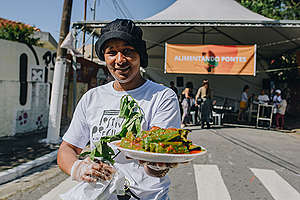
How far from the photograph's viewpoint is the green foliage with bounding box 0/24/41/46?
28.8 feet

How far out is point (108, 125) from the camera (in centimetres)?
169

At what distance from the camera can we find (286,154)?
754 centimetres

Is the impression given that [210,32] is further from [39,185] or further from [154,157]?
[154,157]

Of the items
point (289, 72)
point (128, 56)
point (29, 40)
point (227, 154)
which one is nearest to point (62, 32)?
point (29, 40)

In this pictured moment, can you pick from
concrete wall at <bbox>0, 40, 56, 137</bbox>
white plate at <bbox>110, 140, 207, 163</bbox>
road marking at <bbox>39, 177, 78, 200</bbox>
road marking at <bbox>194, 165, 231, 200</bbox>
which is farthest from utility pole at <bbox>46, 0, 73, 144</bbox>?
white plate at <bbox>110, 140, 207, 163</bbox>

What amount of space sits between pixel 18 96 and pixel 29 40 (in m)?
2.22

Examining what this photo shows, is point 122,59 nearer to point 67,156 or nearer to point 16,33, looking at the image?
point 67,156

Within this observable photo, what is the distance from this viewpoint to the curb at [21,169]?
4717 millimetres

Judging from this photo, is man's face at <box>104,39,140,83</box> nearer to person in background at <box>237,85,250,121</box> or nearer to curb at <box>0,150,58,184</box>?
curb at <box>0,150,58,184</box>

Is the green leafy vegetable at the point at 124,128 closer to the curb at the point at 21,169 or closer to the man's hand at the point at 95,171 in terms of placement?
the man's hand at the point at 95,171

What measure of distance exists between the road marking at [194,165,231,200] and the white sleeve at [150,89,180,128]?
9.50 feet

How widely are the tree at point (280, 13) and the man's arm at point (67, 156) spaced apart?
20.1 m

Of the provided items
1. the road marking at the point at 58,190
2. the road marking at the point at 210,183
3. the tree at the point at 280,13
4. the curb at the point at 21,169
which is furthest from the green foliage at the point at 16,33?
the tree at the point at 280,13

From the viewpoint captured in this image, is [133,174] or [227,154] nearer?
[133,174]
